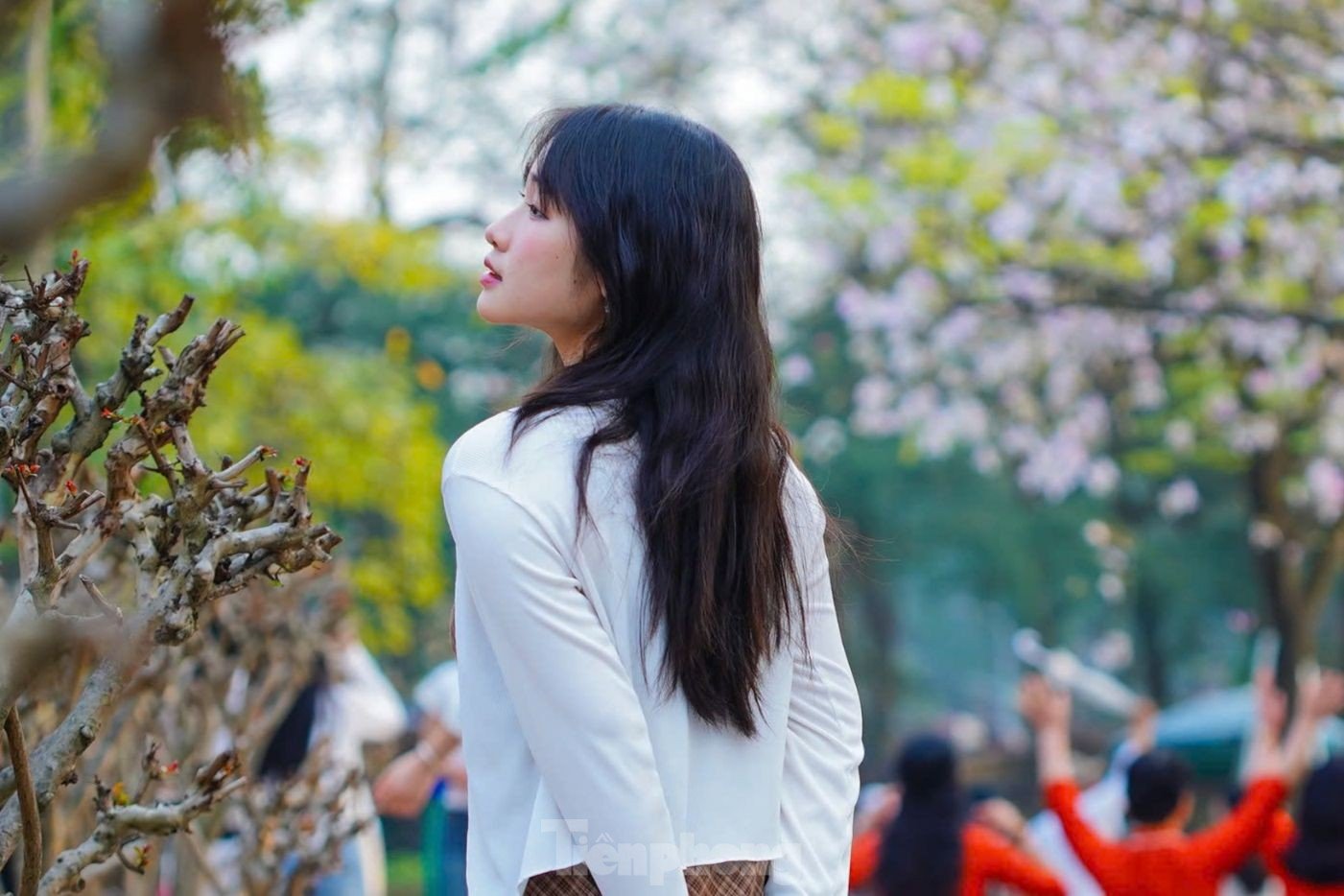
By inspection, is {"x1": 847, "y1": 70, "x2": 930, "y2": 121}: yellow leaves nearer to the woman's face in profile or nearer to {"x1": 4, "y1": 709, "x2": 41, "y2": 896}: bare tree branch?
the woman's face in profile

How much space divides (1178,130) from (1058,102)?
888 millimetres

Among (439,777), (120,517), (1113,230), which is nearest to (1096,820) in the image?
(439,777)

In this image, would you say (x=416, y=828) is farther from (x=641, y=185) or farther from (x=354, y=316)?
(x=641, y=185)

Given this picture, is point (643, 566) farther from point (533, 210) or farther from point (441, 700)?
point (441, 700)

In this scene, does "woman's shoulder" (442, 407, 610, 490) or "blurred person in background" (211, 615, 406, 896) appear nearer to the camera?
"woman's shoulder" (442, 407, 610, 490)

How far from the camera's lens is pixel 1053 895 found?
4652 millimetres

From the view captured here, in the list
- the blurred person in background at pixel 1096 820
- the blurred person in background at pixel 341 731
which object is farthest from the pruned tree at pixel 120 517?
the blurred person in background at pixel 1096 820

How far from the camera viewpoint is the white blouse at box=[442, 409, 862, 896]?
1565mm

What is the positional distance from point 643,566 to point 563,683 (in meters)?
0.16

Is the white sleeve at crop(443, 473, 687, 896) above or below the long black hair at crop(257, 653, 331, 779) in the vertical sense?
above

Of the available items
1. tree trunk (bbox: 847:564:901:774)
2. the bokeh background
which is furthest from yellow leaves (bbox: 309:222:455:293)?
tree trunk (bbox: 847:564:901:774)

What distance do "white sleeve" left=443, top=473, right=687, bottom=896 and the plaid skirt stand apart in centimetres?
3

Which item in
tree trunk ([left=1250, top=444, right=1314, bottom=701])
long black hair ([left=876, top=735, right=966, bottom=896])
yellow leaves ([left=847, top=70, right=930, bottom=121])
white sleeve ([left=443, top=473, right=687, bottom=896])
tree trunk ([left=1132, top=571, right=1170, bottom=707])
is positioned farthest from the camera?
tree trunk ([left=1132, top=571, right=1170, bottom=707])

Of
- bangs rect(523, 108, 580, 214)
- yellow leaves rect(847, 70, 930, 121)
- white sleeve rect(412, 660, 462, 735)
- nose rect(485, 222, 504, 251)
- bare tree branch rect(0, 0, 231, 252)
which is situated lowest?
white sleeve rect(412, 660, 462, 735)
